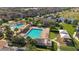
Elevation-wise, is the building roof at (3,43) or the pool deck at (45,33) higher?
the pool deck at (45,33)

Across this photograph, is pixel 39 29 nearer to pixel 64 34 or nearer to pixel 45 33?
pixel 45 33

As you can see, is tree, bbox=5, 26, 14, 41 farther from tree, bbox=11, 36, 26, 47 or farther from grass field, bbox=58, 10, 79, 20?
grass field, bbox=58, 10, 79, 20

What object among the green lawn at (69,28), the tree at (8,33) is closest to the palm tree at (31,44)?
the tree at (8,33)

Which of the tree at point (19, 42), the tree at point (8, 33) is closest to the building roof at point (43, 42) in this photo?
the tree at point (19, 42)

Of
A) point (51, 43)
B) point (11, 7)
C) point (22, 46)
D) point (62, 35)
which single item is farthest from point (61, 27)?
point (11, 7)

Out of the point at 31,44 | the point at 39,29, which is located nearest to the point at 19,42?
the point at 31,44

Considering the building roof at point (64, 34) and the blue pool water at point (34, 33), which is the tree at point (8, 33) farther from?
the building roof at point (64, 34)

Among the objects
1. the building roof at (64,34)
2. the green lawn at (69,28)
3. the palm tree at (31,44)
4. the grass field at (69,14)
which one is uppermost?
the grass field at (69,14)

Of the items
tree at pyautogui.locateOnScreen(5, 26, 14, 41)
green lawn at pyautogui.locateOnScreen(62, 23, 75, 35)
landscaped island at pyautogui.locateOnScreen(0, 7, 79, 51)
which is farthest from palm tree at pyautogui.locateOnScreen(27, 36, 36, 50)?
green lawn at pyautogui.locateOnScreen(62, 23, 75, 35)

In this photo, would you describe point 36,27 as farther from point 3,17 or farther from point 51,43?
point 3,17
